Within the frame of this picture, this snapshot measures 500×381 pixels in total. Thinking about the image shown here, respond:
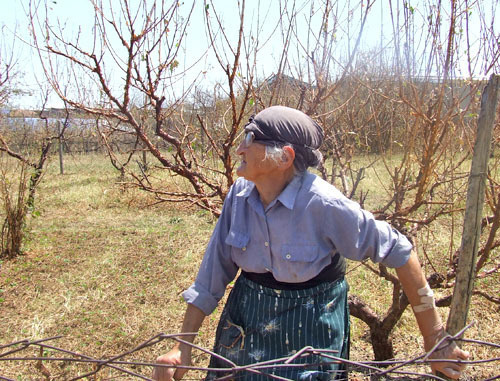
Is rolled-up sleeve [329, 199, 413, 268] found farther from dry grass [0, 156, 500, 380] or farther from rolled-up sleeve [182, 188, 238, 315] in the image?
dry grass [0, 156, 500, 380]

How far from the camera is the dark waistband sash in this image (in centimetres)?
143

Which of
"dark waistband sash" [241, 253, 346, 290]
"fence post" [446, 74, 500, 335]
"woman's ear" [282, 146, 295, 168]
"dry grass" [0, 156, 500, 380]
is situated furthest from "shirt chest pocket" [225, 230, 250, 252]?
"dry grass" [0, 156, 500, 380]

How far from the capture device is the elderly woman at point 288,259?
1327 millimetres

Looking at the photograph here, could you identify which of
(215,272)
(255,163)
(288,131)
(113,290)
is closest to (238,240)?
(215,272)

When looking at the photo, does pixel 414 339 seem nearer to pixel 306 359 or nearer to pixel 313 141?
pixel 306 359

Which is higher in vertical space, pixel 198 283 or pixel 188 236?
pixel 198 283

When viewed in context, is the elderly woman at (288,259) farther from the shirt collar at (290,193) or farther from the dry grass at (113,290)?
the dry grass at (113,290)

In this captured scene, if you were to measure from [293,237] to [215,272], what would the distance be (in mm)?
338

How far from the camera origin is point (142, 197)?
8.93 m

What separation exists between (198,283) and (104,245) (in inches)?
182

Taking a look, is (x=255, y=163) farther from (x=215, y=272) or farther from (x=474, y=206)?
(x=474, y=206)

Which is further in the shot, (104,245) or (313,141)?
(104,245)

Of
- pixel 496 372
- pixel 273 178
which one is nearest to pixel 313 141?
pixel 273 178

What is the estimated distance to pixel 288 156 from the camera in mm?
1424
